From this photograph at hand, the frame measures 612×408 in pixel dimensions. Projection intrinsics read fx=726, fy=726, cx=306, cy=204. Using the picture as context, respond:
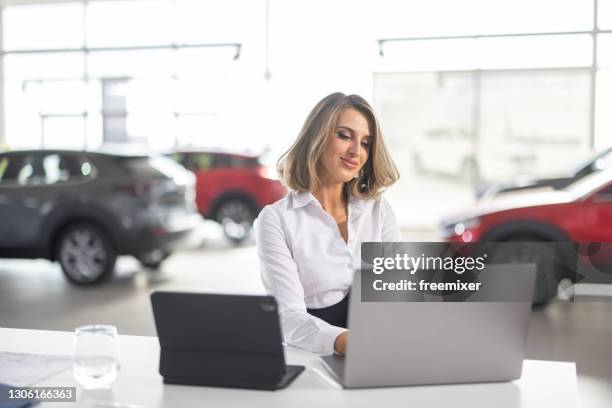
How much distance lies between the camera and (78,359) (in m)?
1.40

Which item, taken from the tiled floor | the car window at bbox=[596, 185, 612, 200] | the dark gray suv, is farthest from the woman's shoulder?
the dark gray suv

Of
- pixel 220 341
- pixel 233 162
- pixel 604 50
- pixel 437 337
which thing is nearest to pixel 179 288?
pixel 233 162

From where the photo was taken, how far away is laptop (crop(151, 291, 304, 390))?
55.7 inches

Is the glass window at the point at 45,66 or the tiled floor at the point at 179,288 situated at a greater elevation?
the glass window at the point at 45,66

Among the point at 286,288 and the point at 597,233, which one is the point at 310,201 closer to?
the point at 286,288

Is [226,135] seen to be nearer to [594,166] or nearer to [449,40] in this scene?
[449,40]

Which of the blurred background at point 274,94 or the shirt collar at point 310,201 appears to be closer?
the shirt collar at point 310,201

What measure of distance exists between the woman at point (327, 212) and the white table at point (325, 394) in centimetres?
57

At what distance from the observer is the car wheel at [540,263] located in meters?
5.15

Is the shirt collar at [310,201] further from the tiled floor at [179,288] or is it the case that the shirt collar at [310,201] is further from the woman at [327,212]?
the tiled floor at [179,288]

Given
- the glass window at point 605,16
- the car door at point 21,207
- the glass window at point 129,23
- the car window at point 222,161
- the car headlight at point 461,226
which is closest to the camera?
the car headlight at point 461,226

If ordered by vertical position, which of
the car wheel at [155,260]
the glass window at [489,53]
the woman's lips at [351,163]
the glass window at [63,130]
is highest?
the glass window at [489,53]

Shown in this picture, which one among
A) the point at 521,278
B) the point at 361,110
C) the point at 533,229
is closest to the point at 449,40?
the point at 533,229

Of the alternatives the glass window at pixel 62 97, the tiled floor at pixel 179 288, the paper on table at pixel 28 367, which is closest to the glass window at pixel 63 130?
the glass window at pixel 62 97
